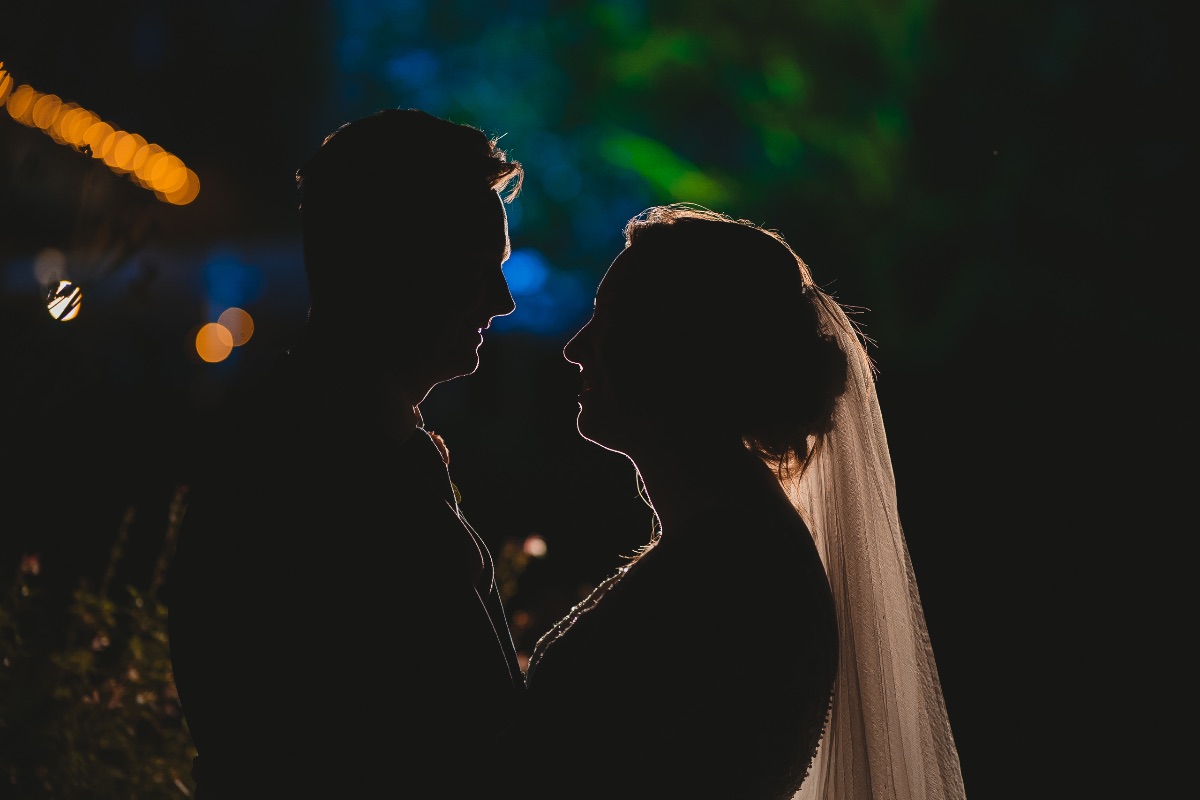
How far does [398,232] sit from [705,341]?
600 millimetres

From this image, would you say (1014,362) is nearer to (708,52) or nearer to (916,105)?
(916,105)

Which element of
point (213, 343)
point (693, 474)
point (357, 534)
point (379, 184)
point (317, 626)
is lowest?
point (317, 626)

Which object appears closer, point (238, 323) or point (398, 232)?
point (398, 232)

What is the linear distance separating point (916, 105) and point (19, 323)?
1052 centimetres

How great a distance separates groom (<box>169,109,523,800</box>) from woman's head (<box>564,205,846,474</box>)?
0.31 meters

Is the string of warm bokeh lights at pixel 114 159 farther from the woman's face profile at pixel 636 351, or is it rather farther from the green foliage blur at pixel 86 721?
the woman's face profile at pixel 636 351

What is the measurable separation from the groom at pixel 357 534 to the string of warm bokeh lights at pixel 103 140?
0.99m

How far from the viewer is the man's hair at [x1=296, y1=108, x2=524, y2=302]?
4.78 feet

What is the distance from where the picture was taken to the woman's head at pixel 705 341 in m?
1.70

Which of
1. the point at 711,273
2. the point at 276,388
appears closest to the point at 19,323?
the point at 276,388

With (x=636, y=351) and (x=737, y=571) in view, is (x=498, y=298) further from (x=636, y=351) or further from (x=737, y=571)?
(x=737, y=571)

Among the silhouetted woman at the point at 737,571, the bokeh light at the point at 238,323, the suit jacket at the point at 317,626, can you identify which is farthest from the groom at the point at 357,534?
the bokeh light at the point at 238,323

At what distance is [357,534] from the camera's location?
1309mm

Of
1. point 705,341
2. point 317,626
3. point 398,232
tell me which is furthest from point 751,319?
point 317,626
